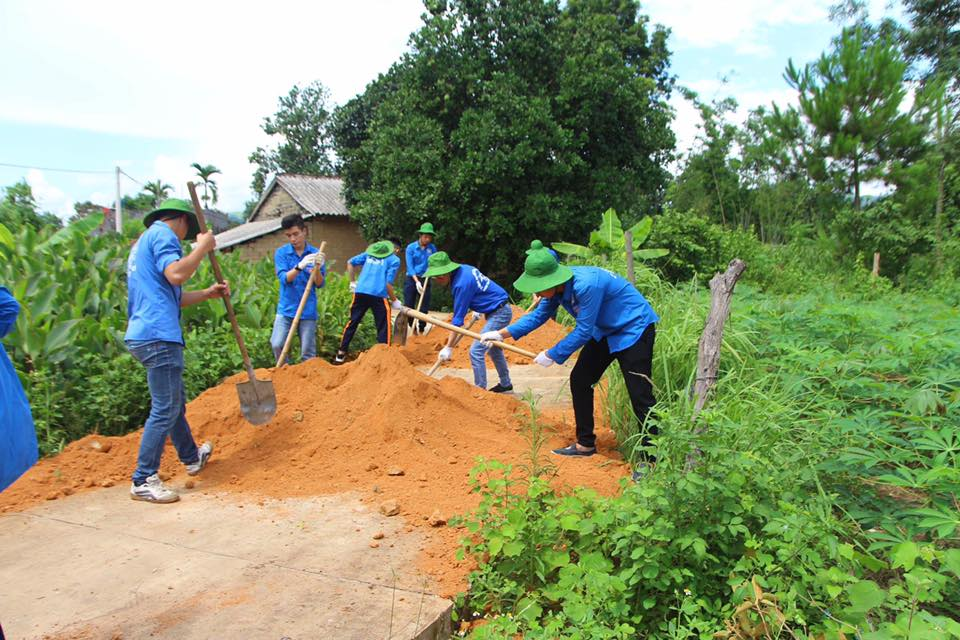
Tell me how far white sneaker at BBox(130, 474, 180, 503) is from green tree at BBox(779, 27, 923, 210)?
53.7ft

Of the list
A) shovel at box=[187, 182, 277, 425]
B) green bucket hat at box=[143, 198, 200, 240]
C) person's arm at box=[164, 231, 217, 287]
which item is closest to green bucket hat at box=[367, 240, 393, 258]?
shovel at box=[187, 182, 277, 425]

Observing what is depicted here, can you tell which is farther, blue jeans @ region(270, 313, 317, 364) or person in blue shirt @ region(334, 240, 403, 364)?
person in blue shirt @ region(334, 240, 403, 364)

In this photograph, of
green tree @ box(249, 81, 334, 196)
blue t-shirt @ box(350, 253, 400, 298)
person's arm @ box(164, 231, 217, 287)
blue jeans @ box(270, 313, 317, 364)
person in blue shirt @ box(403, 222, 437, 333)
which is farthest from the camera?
green tree @ box(249, 81, 334, 196)

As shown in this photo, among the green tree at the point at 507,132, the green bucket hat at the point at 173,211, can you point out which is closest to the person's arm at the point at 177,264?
the green bucket hat at the point at 173,211

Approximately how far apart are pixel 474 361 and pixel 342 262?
16.2 meters

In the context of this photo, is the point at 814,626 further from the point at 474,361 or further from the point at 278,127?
the point at 278,127

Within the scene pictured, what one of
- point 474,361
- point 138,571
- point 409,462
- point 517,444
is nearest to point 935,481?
point 517,444

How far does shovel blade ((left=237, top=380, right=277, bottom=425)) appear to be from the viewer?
14.5 ft

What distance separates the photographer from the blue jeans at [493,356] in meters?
6.08

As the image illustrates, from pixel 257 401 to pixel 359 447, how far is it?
32.9 inches

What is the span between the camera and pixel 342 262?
2150 centimetres

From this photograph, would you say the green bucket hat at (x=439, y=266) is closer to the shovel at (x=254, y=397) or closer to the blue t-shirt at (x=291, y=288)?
the blue t-shirt at (x=291, y=288)

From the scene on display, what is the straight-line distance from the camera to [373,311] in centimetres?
734

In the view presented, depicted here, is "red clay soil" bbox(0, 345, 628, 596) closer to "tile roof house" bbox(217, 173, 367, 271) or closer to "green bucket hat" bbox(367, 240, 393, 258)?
"green bucket hat" bbox(367, 240, 393, 258)
